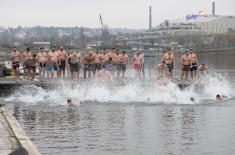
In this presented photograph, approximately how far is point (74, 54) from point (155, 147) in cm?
1849

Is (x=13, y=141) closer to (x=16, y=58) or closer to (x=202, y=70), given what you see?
(x=16, y=58)

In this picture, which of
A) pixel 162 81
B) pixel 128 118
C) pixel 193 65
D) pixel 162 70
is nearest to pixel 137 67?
pixel 162 70

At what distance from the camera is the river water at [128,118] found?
15988 millimetres

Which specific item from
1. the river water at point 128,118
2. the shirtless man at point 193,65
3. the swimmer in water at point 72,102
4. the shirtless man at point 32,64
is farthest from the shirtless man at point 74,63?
the shirtless man at point 193,65

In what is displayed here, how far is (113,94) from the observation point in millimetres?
29984

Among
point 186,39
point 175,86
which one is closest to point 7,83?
point 175,86

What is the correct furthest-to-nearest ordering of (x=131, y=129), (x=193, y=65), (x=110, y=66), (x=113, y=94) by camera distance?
(x=110, y=66) → (x=193, y=65) → (x=113, y=94) → (x=131, y=129)

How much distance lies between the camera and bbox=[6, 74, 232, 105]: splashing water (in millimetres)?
28875

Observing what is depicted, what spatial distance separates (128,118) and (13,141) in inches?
298

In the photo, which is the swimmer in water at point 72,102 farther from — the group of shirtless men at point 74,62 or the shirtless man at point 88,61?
the shirtless man at point 88,61

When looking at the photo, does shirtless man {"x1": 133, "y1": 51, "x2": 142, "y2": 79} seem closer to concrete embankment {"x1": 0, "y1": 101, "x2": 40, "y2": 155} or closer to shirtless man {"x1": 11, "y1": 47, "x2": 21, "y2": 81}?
shirtless man {"x1": 11, "y1": 47, "x2": 21, "y2": 81}

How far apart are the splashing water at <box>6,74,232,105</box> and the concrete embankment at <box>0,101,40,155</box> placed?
34.6ft

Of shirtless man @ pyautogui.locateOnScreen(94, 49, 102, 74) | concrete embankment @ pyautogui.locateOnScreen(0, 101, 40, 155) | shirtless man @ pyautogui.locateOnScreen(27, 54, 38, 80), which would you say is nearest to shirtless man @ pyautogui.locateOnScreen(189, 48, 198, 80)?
shirtless man @ pyautogui.locateOnScreen(94, 49, 102, 74)

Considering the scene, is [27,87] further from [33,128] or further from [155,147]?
[155,147]
